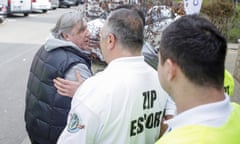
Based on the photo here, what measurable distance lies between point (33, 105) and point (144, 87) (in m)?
0.99

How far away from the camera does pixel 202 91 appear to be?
158 centimetres

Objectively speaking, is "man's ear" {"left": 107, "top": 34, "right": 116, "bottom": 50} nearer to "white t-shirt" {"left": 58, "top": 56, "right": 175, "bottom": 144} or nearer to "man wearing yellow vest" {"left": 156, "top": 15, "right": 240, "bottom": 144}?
"white t-shirt" {"left": 58, "top": 56, "right": 175, "bottom": 144}

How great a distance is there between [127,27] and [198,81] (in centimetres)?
91

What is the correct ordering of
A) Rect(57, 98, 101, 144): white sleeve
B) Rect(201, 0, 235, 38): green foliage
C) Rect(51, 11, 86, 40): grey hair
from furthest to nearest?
Rect(201, 0, 235, 38): green foliage < Rect(51, 11, 86, 40): grey hair < Rect(57, 98, 101, 144): white sleeve

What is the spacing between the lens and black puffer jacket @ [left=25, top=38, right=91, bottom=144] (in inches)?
113

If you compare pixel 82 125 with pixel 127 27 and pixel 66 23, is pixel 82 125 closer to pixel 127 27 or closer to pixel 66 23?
pixel 127 27

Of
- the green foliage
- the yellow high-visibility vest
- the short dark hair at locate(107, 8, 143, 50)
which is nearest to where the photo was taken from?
the yellow high-visibility vest

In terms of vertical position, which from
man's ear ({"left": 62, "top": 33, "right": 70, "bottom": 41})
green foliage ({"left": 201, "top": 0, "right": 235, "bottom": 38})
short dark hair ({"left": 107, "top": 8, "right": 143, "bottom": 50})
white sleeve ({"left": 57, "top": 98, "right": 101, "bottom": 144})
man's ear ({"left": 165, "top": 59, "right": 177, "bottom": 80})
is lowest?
green foliage ({"left": 201, "top": 0, "right": 235, "bottom": 38})

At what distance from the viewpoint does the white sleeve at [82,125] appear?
2.22 meters

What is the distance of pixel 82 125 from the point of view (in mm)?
2215

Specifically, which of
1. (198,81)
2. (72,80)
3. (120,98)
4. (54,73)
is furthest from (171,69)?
(54,73)

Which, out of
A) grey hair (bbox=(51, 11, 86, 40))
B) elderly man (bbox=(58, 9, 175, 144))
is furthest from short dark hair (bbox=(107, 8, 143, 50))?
grey hair (bbox=(51, 11, 86, 40))

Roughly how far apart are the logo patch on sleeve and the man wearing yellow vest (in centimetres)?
70

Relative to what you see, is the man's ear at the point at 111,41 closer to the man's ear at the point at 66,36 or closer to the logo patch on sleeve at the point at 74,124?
the logo patch on sleeve at the point at 74,124
